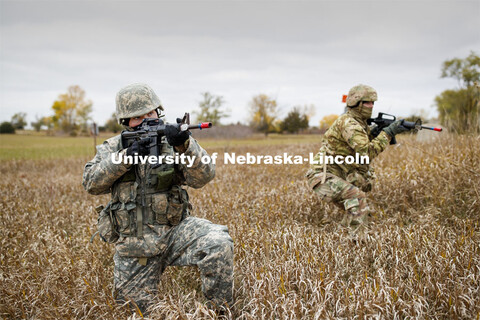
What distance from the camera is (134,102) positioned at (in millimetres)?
3162

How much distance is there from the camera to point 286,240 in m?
4.17

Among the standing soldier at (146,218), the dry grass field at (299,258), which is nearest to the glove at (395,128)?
the dry grass field at (299,258)

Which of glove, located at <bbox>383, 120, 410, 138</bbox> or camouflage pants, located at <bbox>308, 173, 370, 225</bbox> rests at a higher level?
glove, located at <bbox>383, 120, 410, 138</bbox>

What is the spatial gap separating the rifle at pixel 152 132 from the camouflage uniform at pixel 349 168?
264 cm

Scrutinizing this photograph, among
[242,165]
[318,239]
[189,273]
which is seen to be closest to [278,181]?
[242,165]

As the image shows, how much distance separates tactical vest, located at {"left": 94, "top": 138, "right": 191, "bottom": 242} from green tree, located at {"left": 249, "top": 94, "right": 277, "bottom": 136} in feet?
62.5

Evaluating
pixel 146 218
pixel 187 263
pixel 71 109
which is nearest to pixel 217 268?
pixel 187 263

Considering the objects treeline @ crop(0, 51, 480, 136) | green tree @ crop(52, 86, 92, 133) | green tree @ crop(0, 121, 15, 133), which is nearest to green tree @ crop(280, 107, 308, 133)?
treeline @ crop(0, 51, 480, 136)

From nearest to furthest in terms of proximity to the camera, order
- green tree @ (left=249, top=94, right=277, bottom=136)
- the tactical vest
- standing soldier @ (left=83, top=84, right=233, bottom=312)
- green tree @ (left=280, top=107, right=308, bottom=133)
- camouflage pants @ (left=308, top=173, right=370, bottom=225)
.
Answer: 1. standing soldier @ (left=83, top=84, right=233, bottom=312)
2. the tactical vest
3. camouflage pants @ (left=308, top=173, right=370, bottom=225)
4. green tree @ (left=280, top=107, right=308, bottom=133)
5. green tree @ (left=249, top=94, right=277, bottom=136)

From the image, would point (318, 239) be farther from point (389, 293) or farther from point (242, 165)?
point (242, 165)

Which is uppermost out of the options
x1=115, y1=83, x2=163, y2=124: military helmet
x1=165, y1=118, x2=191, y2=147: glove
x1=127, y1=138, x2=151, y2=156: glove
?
x1=115, y1=83, x2=163, y2=124: military helmet

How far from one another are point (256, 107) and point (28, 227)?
965 inches

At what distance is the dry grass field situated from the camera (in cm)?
291

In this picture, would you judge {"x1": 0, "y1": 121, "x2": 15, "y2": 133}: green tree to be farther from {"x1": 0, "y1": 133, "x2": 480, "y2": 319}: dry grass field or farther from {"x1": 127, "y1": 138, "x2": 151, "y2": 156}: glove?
{"x1": 127, "y1": 138, "x2": 151, "y2": 156}: glove
